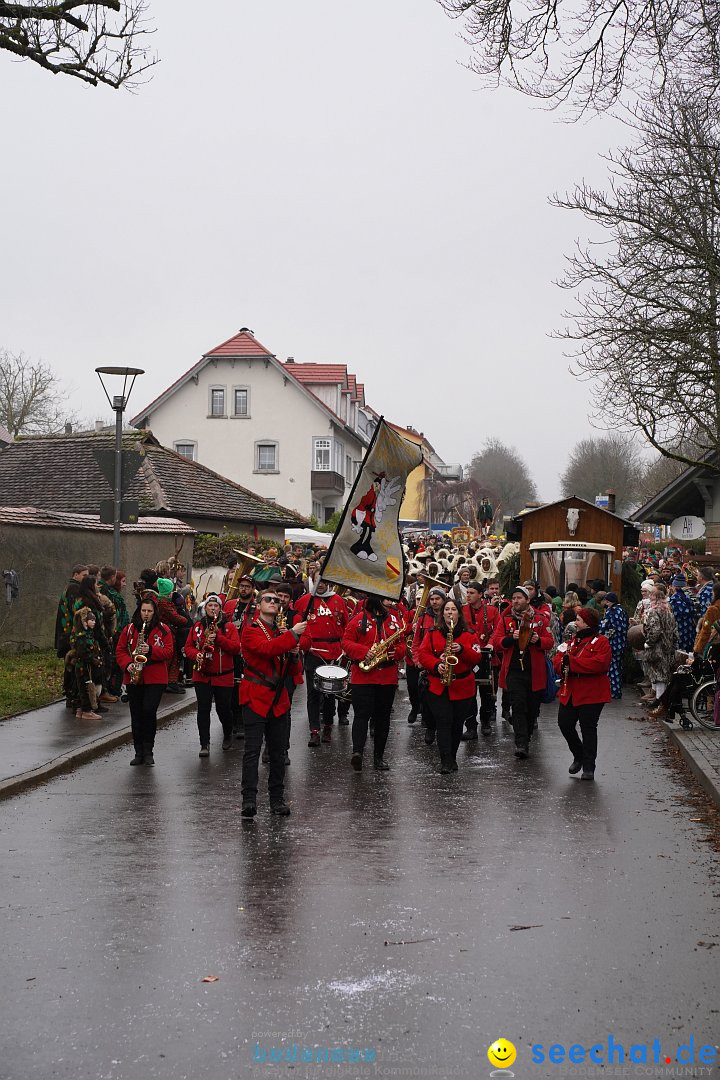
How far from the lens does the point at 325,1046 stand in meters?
5.04

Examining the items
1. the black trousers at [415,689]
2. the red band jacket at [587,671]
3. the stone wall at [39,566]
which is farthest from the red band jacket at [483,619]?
the stone wall at [39,566]

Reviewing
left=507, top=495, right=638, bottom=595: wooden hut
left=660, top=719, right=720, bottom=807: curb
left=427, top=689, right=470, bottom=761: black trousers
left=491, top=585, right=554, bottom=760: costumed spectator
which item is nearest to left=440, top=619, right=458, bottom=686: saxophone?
left=427, top=689, right=470, bottom=761: black trousers

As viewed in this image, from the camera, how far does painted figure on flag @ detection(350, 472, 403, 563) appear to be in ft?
42.0

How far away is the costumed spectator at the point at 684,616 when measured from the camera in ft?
62.2

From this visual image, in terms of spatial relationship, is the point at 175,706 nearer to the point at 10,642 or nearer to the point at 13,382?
the point at 10,642

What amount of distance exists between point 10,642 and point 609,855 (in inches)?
566

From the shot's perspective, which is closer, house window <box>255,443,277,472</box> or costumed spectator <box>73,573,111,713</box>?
costumed spectator <box>73,573,111,713</box>

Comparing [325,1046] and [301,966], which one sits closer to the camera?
[325,1046]

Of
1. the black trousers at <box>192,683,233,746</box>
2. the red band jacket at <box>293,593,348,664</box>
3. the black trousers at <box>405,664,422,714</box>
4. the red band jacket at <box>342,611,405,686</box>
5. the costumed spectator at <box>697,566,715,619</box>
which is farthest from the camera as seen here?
the costumed spectator at <box>697,566,715,619</box>

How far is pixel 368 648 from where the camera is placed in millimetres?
12609

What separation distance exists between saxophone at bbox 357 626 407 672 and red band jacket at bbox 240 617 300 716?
2.37m

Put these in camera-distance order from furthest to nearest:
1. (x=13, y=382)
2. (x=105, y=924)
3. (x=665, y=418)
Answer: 1. (x=13, y=382)
2. (x=665, y=418)
3. (x=105, y=924)

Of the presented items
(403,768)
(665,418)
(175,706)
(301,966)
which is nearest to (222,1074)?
(301,966)

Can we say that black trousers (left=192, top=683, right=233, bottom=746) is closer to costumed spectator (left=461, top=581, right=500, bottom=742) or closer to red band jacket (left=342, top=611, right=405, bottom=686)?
red band jacket (left=342, top=611, right=405, bottom=686)
